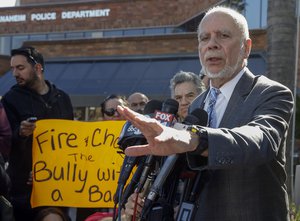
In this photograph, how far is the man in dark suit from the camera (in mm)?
1906

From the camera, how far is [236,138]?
192cm

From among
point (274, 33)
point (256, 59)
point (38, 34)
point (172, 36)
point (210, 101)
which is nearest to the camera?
point (210, 101)

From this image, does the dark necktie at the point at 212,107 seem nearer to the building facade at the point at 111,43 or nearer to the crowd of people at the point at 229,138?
the crowd of people at the point at 229,138

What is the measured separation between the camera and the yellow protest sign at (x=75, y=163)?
5180mm

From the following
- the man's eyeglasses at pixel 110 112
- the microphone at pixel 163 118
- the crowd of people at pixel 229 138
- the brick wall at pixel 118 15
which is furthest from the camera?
the brick wall at pixel 118 15

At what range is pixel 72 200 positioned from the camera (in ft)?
17.1

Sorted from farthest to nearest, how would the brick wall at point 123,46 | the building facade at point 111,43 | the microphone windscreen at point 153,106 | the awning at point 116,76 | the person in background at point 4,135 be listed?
the brick wall at point 123,46
the building facade at point 111,43
the awning at point 116,76
the person in background at point 4,135
the microphone windscreen at point 153,106

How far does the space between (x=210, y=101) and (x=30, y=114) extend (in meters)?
2.88

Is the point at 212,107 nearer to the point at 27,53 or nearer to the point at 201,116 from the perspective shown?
the point at 201,116

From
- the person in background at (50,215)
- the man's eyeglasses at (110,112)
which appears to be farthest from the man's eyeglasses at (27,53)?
the person in background at (50,215)

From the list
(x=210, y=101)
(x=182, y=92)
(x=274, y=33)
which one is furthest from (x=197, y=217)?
(x=274, y=33)

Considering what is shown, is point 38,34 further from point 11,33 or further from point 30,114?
point 30,114

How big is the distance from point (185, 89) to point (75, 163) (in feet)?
5.43

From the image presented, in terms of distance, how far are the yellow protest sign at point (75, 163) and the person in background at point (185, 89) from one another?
1151mm
